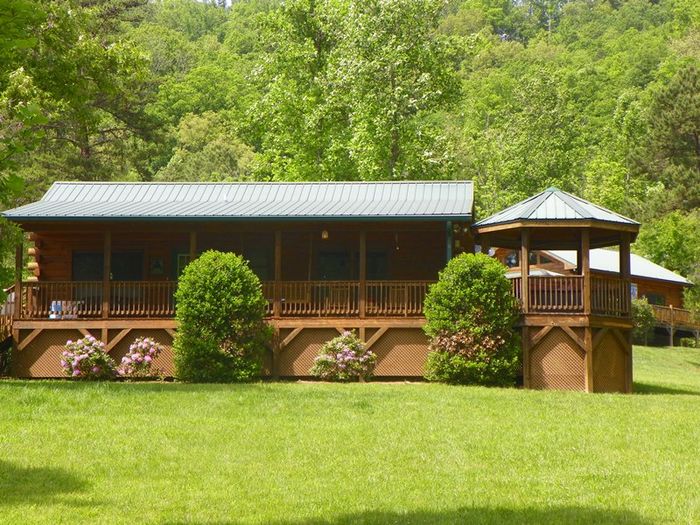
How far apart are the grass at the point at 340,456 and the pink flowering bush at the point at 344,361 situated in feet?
9.61

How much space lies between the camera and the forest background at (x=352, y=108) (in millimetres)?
28484

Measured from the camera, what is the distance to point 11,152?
395 inches

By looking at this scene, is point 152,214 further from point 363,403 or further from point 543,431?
point 543,431

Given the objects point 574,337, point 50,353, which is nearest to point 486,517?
point 574,337

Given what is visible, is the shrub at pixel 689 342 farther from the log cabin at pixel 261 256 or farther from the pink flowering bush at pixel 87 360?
the pink flowering bush at pixel 87 360

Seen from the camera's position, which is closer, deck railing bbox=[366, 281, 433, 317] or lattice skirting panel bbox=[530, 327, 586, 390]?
lattice skirting panel bbox=[530, 327, 586, 390]

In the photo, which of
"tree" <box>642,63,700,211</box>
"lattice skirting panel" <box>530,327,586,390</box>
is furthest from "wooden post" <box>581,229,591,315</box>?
"tree" <box>642,63,700,211</box>

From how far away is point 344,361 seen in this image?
2559 centimetres

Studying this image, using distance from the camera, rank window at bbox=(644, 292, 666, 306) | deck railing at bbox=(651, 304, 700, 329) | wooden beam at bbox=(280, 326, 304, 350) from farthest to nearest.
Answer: window at bbox=(644, 292, 666, 306), deck railing at bbox=(651, 304, 700, 329), wooden beam at bbox=(280, 326, 304, 350)

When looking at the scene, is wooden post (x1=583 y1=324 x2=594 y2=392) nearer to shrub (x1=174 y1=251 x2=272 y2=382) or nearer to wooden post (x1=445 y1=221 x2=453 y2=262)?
wooden post (x1=445 y1=221 x2=453 y2=262)

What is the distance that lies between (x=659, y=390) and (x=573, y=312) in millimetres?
3737

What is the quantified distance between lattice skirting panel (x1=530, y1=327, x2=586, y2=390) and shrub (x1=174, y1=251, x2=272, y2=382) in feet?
20.8

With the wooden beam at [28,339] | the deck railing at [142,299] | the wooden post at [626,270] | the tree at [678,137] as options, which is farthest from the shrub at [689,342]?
the wooden beam at [28,339]

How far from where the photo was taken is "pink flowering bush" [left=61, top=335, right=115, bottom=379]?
25.8m
